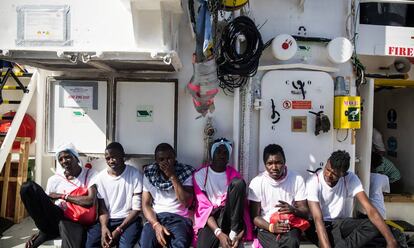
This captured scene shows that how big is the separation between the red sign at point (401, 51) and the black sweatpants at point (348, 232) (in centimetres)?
229

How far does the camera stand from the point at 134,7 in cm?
299

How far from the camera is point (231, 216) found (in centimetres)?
334

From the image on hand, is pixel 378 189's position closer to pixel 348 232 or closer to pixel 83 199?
pixel 348 232

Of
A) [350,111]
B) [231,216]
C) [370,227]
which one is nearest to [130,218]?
A: [231,216]

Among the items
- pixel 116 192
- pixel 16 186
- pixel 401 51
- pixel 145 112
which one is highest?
pixel 401 51

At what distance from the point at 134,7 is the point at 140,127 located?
1.55m

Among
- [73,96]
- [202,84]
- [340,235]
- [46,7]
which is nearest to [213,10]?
[202,84]

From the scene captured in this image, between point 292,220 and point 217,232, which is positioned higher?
point 292,220

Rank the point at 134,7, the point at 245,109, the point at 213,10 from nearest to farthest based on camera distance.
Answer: the point at 134,7, the point at 213,10, the point at 245,109

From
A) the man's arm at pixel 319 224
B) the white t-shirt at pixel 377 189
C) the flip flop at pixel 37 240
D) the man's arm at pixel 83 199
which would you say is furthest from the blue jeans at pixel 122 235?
the white t-shirt at pixel 377 189

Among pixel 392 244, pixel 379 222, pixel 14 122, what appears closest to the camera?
pixel 392 244

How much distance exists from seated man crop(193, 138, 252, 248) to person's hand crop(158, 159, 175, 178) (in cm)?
28

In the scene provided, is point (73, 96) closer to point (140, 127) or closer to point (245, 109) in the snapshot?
point (140, 127)

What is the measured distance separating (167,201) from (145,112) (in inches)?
42.9
